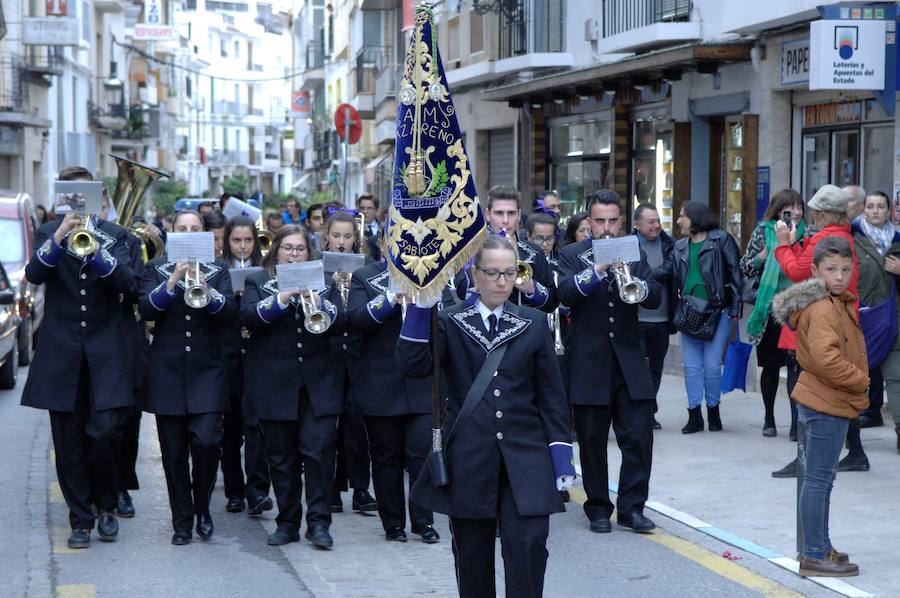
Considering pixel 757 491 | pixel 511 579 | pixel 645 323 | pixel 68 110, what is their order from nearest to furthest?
pixel 511 579 → pixel 757 491 → pixel 645 323 → pixel 68 110

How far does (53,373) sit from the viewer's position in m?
8.18

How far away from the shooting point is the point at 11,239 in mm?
18062

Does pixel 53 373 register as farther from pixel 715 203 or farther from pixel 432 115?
pixel 715 203

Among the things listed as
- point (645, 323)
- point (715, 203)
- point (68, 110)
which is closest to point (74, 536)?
point (645, 323)

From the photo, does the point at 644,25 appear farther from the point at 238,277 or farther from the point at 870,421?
the point at 238,277

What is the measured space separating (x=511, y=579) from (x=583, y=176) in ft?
58.2

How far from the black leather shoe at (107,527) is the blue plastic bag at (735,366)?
586 centimetres

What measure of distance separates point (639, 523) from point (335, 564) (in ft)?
5.84

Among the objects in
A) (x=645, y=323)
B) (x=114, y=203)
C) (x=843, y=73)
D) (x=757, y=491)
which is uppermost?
(x=843, y=73)

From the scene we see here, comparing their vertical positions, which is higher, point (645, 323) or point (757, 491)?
point (645, 323)

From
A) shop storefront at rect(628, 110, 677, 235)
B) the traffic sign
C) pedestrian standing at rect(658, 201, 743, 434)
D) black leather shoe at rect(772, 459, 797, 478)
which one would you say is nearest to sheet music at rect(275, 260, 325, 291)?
black leather shoe at rect(772, 459, 797, 478)

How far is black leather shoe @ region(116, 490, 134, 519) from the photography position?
9.09m

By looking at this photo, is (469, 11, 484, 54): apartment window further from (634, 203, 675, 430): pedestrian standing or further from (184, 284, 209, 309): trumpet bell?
(184, 284, 209, 309): trumpet bell

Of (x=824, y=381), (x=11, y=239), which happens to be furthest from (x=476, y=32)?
(x=824, y=381)
